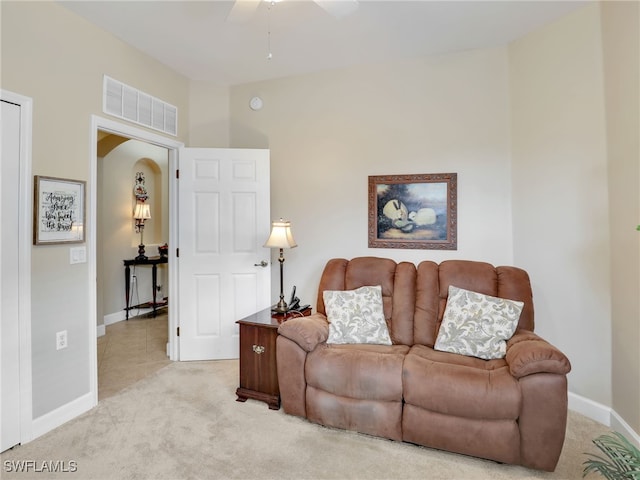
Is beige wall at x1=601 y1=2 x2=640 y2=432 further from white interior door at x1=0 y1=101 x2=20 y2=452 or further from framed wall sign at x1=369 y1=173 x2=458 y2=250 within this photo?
white interior door at x1=0 y1=101 x2=20 y2=452

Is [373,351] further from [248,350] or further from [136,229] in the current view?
[136,229]

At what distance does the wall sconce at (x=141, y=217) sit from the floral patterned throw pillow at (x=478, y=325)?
4317 mm

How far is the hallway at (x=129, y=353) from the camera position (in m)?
2.97

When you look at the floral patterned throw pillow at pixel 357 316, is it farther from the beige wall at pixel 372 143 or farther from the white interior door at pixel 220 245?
the white interior door at pixel 220 245

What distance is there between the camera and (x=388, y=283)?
277cm

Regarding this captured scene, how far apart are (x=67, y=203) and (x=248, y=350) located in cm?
163

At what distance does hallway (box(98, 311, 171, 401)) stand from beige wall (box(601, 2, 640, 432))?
354 cm

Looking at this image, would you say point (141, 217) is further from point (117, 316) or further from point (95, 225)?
point (95, 225)

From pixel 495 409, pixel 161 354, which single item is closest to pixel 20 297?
pixel 161 354

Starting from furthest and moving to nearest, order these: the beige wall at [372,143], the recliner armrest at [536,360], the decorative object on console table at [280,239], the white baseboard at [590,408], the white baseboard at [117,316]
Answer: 1. the white baseboard at [117,316]
2. the beige wall at [372,143]
3. the decorative object on console table at [280,239]
4. the white baseboard at [590,408]
5. the recliner armrest at [536,360]

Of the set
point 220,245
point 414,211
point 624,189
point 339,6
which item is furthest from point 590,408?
point 220,245

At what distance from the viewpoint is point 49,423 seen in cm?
225

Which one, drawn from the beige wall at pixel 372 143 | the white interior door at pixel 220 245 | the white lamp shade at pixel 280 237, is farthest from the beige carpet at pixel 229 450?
the beige wall at pixel 372 143

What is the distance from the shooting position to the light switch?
2.43 m
